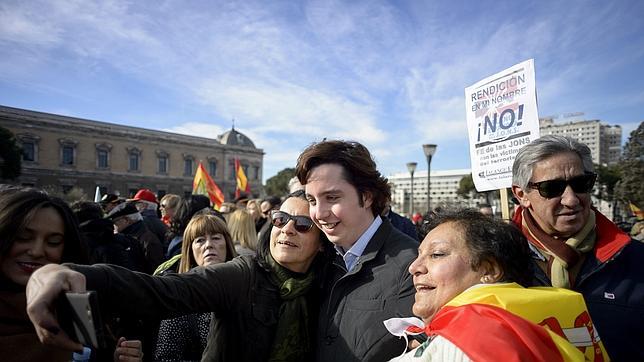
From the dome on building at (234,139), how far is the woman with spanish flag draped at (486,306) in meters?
69.5

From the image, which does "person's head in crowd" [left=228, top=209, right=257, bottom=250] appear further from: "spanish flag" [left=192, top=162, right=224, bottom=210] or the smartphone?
"spanish flag" [left=192, top=162, right=224, bottom=210]

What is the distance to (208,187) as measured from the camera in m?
13.6

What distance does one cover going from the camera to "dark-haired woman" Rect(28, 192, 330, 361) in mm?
1610

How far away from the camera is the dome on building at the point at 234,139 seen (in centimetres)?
7056

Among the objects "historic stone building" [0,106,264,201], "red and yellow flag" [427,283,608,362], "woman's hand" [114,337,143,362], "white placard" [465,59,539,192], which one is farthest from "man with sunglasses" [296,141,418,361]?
"historic stone building" [0,106,264,201]

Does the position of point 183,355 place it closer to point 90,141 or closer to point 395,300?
point 395,300

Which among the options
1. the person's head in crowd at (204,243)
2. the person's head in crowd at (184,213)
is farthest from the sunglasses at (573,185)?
the person's head in crowd at (184,213)

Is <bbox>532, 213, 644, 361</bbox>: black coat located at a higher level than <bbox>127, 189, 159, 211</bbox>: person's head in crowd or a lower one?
lower

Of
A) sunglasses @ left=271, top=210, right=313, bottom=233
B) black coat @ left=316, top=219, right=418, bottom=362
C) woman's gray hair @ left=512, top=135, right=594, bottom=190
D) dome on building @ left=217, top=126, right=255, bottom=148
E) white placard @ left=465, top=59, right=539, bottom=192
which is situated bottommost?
black coat @ left=316, top=219, right=418, bottom=362

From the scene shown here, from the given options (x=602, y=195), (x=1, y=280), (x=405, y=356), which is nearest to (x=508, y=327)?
(x=405, y=356)

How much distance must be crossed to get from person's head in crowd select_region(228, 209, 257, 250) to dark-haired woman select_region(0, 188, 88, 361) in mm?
3221

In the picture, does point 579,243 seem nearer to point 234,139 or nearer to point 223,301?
point 223,301

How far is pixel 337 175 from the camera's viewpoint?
2.31m

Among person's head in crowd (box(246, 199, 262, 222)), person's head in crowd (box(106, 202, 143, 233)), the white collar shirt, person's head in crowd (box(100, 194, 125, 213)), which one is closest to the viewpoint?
the white collar shirt
